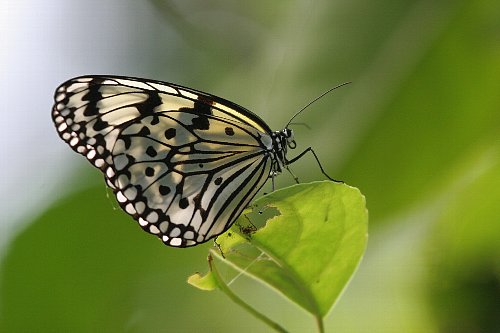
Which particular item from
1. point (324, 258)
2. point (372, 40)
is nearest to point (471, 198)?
point (324, 258)

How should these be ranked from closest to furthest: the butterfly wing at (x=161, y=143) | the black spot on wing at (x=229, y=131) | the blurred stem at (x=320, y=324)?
the blurred stem at (x=320, y=324)
the butterfly wing at (x=161, y=143)
the black spot on wing at (x=229, y=131)

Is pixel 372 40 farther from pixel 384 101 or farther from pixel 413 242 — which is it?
pixel 413 242

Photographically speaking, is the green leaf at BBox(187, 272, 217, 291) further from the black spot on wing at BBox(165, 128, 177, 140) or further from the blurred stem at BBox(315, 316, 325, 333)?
the black spot on wing at BBox(165, 128, 177, 140)

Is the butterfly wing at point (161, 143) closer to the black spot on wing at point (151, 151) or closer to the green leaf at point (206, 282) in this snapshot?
the black spot on wing at point (151, 151)

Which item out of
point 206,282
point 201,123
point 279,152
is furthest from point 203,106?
point 206,282

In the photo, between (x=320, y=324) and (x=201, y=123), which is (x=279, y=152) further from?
(x=320, y=324)

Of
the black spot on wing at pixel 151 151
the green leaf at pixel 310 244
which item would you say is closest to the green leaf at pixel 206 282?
the green leaf at pixel 310 244
